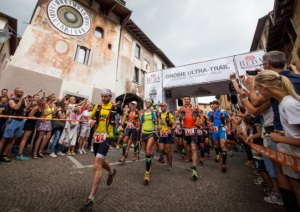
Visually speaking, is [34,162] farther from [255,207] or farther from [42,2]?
[42,2]

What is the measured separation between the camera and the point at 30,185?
293cm

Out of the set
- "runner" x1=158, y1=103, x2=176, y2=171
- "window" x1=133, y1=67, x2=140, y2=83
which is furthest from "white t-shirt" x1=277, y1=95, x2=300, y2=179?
"window" x1=133, y1=67, x2=140, y2=83

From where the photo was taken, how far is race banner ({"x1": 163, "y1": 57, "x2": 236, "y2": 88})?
9977mm

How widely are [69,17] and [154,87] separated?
10.2 metres

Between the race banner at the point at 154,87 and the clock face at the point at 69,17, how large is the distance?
809 centimetres

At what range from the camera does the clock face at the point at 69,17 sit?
483 inches

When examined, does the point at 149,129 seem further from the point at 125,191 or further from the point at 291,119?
the point at 291,119

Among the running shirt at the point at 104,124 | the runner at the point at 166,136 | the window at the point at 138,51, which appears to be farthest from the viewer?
the window at the point at 138,51

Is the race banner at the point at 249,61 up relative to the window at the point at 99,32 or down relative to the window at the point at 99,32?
down

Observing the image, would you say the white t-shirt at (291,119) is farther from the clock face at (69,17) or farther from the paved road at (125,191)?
the clock face at (69,17)

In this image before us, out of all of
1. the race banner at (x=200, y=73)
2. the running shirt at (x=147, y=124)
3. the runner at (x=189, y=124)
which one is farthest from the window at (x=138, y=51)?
the running shirt at (x=147, y=124)

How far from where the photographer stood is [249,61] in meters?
9.29

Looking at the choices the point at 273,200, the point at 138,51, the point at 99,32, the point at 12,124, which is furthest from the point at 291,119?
the point at 138,51

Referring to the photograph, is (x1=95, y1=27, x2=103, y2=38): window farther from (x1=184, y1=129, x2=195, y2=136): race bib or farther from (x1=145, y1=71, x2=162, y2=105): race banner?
(x1=184, y1=129, x2=195, y2=136): race bib
